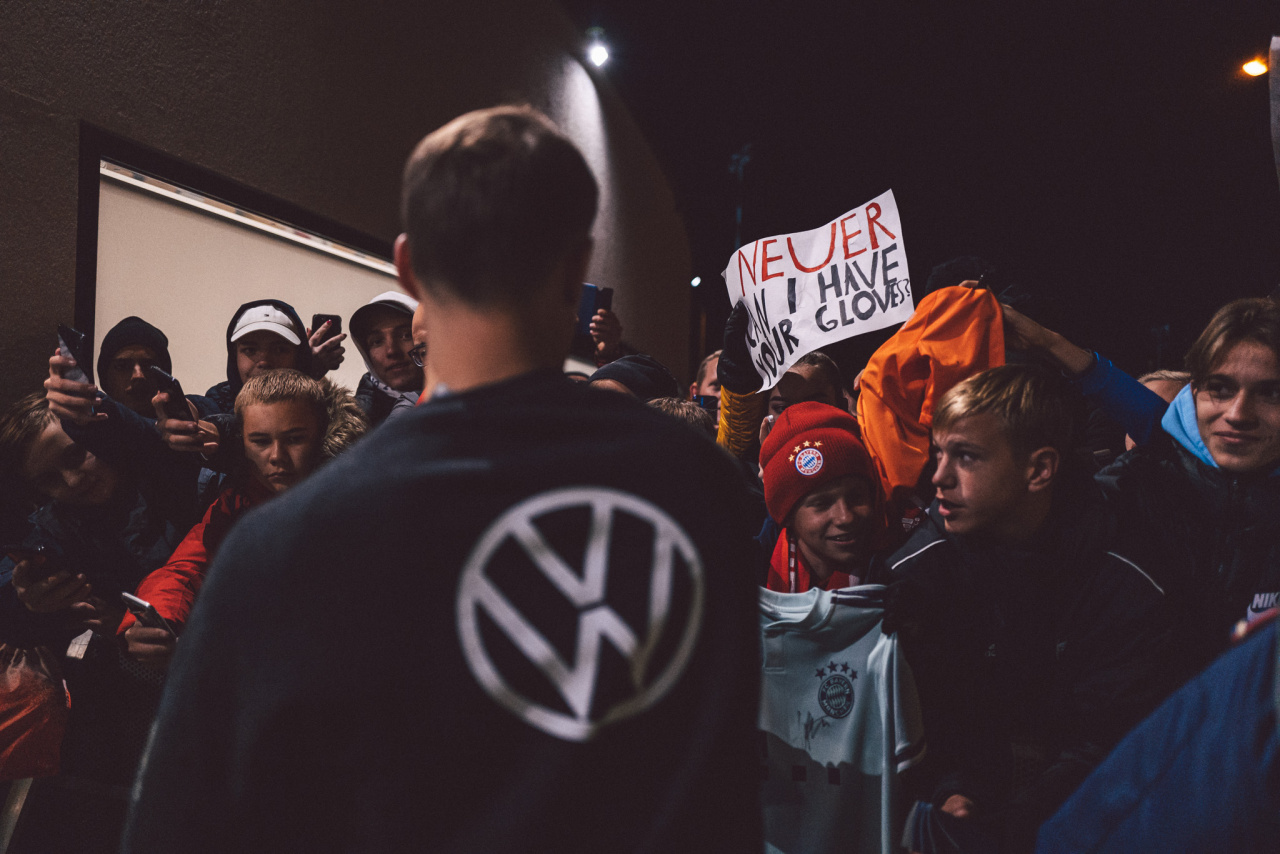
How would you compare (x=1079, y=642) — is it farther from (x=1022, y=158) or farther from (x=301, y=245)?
(x=1022, y=158)

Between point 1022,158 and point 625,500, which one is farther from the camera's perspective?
point 1022,158

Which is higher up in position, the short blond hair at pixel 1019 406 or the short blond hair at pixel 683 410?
the short blond hair at pixel 683 410

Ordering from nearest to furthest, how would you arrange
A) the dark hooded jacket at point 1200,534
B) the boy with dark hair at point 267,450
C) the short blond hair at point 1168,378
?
the dark hooded jacket at point 1200,534, the boy with dark hair at point 267,450, the short blond hair at point 1168,378

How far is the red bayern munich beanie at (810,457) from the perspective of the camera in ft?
8.16

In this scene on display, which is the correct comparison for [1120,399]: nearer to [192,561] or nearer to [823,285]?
[823,285]

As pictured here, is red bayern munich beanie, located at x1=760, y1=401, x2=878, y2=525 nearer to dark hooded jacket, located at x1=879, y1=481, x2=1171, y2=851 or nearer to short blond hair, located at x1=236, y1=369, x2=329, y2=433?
dark hooded jacket, located at x1=879, y1=481, x2=1171, y2=851

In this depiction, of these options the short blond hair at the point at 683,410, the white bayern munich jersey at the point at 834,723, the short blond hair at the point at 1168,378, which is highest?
the short blond hair at the point at 1168,378

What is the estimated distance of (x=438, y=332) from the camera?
0.89 metres

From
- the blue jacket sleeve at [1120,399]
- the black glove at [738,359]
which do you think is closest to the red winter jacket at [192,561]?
the black glove at [738,359]

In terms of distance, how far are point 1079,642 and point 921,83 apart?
943 centimetres

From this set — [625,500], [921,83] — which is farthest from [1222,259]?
[625,500]

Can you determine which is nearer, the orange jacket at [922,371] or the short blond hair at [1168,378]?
the orange jacket at [922,371]

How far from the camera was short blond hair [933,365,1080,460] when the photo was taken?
2230 millimetres

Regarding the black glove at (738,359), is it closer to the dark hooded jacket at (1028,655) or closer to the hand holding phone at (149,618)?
the dark hooded jacket at (1028,655)
